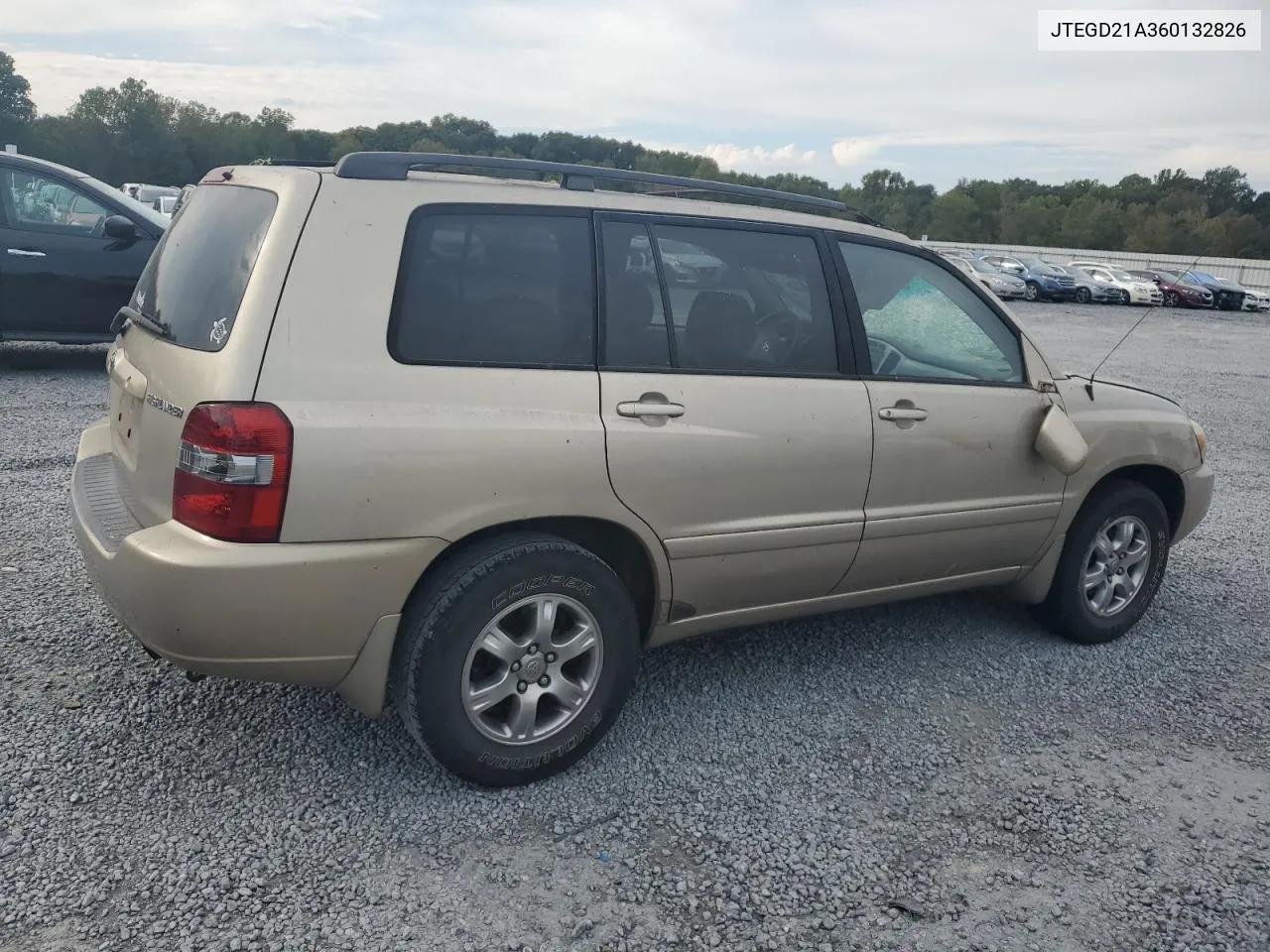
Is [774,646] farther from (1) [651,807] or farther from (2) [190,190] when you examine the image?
(2) [190,190]

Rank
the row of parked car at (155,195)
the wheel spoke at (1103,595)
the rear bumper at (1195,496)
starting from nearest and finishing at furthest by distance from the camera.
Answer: the wheel spoke at (1103,595) → the rear bumper at (1195,496) → the row of parked car at (155,195)

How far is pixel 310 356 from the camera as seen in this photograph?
271 centimetres

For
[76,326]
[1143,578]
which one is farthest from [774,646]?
[76,326]

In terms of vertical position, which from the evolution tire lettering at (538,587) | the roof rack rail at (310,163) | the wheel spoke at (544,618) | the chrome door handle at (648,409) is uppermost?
the roof rack rail at (310,163)

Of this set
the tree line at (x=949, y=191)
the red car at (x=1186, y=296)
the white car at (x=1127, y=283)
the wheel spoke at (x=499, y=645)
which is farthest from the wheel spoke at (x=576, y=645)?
the tree line at (x=949, y=191)

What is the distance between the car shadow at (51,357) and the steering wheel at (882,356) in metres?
7.93

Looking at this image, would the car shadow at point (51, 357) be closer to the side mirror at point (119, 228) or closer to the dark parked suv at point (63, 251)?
the dark parked suv at point (63, 251)

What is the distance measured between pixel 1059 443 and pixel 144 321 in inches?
132

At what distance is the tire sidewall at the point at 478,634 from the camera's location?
113 inches

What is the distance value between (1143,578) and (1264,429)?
7301 millimetres

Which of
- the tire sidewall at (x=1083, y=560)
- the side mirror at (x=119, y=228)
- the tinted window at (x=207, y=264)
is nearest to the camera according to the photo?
the tinted window at (x=207, y=264)

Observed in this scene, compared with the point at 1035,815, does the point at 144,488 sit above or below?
above

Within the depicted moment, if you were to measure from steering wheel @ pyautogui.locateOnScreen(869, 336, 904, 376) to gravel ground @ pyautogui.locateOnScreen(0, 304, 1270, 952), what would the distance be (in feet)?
4.00

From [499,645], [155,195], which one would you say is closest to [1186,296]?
[155,195]
